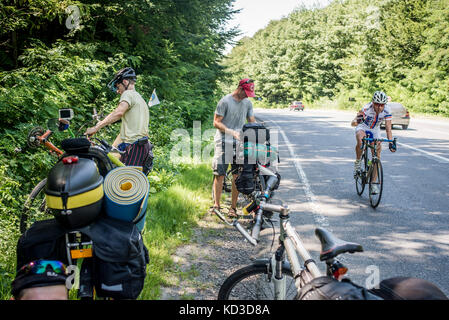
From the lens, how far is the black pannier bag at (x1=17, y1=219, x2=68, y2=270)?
1.79m

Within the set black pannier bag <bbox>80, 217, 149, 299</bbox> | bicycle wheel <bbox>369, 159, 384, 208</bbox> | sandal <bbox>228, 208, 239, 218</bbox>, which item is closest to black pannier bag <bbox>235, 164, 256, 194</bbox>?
sandal <bbox>228, 208, 239, 218</bbox>

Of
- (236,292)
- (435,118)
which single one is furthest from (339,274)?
(435,118)

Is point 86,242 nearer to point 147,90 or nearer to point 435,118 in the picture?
point 147,90

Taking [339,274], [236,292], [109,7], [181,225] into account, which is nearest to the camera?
[339,274]

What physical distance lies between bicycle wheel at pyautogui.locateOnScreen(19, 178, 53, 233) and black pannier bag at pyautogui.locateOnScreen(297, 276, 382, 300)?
145 inches

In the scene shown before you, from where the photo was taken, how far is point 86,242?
6.21ft

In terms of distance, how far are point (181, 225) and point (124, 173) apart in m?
3.19

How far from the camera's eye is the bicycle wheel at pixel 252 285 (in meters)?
2.65

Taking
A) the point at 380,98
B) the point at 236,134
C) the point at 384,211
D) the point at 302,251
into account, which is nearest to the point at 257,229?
the point at 302,251

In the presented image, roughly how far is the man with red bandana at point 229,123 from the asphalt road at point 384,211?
1398mm

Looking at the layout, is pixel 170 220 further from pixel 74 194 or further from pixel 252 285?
pixel 74 194

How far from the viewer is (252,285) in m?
2.77

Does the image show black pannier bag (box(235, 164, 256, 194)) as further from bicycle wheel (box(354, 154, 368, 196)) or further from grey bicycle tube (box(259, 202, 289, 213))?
bicycle wheel (box(354, 154, 368, 196))
